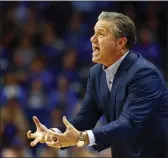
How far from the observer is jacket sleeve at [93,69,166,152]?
7.85 ft

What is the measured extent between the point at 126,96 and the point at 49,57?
13.3ft

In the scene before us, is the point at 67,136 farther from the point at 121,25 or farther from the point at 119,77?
the point at 121,25

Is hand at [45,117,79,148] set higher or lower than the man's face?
lower

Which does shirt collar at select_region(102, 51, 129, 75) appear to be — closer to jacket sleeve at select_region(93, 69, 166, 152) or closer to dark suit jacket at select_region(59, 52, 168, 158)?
dark suit jacket at select_region(59, 52, 168, 158)

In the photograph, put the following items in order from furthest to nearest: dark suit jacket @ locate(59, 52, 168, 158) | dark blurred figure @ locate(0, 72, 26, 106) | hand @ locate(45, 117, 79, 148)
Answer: dark blurred figure @ locate(0, 72, 26, 106) < dark suit jacket @ locate(59, 52, 168, 158) < hand @ locate(45, 117, 79, 148)

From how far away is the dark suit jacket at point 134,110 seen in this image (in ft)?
7.96

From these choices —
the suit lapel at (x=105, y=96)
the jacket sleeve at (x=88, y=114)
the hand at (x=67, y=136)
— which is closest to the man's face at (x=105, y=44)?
the suit lapel at (x=105, y=96)

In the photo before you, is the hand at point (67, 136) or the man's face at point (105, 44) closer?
the hand at point (67, 136)

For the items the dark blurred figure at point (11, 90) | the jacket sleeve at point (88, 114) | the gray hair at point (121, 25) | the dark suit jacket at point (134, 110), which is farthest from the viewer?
the dark blurred figure at point (11, 90)

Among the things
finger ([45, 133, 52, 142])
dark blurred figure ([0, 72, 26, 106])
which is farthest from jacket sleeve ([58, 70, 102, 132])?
dark blurred figure ([0, 72, 26, 106])

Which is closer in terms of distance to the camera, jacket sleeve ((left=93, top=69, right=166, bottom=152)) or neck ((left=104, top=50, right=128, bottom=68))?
jacket sleeve ((left=93, top=69, right=166, bottom=152))

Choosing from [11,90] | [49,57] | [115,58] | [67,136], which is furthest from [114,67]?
[49,57]

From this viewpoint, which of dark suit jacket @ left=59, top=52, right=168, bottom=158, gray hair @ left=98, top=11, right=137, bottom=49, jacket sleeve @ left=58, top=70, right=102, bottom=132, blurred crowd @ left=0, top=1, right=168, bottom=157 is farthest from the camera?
blurred crowd @ left=0, top=1, right=168, bottom=157

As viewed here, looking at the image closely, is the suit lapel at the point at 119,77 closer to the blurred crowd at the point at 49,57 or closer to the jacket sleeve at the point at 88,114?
the jacket sleeve at the point at 88,114
